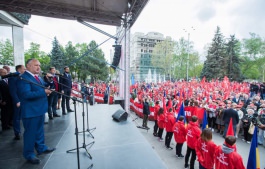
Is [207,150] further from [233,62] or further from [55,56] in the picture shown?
[233,62]

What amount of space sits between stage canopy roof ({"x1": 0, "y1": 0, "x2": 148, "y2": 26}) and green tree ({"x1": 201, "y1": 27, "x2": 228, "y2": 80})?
29617mm

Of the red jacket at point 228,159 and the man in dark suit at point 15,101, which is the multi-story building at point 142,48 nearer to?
the man in dark suit at point 15,101

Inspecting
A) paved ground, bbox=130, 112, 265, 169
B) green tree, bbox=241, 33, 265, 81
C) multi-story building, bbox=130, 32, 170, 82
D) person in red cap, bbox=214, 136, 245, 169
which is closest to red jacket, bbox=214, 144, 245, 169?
person in red cap, bbox=214, 136, 245, 169

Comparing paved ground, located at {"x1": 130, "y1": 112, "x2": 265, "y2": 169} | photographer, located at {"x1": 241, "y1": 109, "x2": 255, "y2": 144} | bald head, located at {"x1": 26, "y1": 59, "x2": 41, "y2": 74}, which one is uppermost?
bald head, located at {"x1": 26, "y1": 59, "x2": 41, "y2": 74}

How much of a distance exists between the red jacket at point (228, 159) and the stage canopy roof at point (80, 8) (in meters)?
4.67

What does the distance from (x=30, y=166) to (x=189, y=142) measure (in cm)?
406

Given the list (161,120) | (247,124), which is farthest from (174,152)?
(247,124)

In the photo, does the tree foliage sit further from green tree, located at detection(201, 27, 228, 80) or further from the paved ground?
green tree, located at detection(201, 27, 228, 80)

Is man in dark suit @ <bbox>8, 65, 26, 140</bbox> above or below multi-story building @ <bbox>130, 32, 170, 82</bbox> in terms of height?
below

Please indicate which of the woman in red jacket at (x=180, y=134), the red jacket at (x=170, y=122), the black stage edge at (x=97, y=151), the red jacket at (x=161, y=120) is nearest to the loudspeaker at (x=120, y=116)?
the black stage edge at (x=97, y=151)

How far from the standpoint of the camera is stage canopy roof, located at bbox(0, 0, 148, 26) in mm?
4945

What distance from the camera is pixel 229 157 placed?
108 inches

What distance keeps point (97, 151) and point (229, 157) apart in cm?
268

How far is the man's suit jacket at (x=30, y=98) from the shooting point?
2174 millimetres
